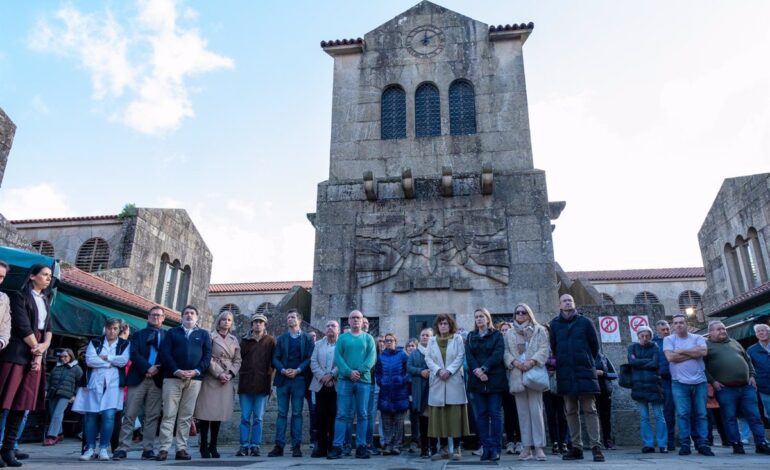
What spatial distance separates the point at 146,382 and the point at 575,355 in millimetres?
5429

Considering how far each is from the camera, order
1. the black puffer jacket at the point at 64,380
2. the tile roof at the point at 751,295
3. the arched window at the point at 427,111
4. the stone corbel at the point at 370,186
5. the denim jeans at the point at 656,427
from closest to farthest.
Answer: the denim jeans at the point at 656,427 → the black puffer jacket at the point at 64,380 → the stone corbel at the point at 370,186 → the arched window at the point at 427,111 → the tile roof at the point at 751,295

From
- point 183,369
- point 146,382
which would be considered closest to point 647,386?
point 183,369

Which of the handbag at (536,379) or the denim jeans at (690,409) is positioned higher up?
the handbag at (536,379)

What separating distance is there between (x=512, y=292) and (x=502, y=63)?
20.9 feet

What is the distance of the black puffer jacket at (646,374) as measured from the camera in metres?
7.33

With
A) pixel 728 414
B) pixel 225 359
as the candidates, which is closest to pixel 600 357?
pixel 728 414

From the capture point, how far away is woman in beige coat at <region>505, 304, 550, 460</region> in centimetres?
599

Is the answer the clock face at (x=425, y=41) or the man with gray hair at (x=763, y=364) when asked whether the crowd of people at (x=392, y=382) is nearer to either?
the man with gray hair at (x=763, y=364)

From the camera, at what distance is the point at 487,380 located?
6.16 meters

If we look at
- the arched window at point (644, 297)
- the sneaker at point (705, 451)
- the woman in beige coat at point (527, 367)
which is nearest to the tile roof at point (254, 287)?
the arched window at point (644, 297)

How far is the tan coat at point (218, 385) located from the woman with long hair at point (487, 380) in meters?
3.18

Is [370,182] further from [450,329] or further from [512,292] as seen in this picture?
[450,329]

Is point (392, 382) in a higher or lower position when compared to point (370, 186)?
lower

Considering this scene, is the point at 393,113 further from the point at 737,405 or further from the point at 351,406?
the point at 737,405
